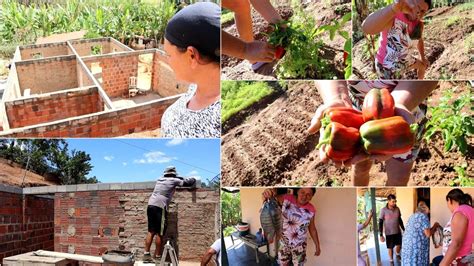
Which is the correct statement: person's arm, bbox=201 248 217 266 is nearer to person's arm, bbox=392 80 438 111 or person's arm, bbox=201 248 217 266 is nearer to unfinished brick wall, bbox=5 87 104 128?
unfinished brick wall, bbox=5 87 104 128

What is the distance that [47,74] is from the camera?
2830mm

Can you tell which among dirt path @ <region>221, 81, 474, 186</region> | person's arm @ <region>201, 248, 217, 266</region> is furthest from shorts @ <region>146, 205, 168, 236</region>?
dirt path @ <region>221, 81, 474, 186</region>

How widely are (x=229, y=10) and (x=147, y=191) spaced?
1.08 meters

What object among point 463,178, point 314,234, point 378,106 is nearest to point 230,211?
point 314,234

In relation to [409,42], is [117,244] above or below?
below

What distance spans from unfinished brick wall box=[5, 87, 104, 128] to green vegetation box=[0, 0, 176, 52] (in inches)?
13.5

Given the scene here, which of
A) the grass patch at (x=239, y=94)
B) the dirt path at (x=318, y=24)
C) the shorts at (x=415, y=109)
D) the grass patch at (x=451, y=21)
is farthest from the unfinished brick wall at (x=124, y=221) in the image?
the grass patch at (x=451, y=21)

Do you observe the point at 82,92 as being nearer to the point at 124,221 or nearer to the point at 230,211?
the point at 124,221

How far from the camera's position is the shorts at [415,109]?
264cm

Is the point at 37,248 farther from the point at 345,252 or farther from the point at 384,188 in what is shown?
the point at 384,188

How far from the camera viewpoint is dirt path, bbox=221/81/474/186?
8.93 ft

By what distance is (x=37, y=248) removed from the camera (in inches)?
121

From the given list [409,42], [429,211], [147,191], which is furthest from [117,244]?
[409,42]

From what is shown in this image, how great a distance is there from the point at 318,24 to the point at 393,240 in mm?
1216
